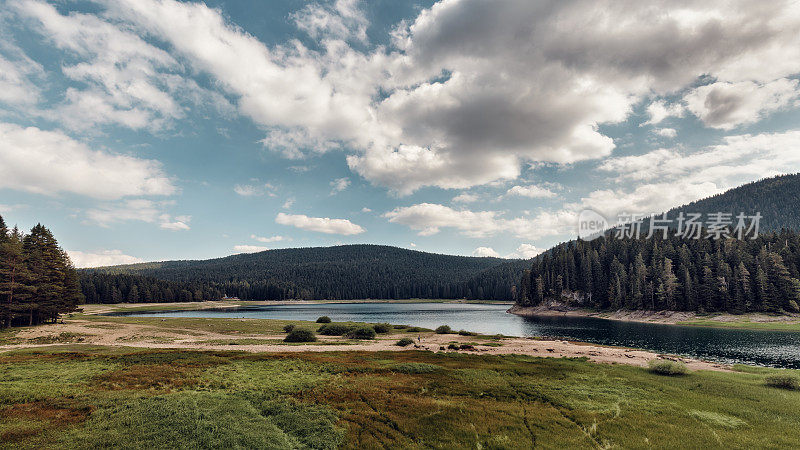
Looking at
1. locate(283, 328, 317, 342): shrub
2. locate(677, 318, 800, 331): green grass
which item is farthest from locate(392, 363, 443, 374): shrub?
locate(677, 318, 800, 331): green grass

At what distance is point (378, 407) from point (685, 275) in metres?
122

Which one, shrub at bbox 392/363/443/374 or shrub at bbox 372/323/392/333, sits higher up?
shrub at bbox 392/363/443/374

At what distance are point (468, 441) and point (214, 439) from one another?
11227mm

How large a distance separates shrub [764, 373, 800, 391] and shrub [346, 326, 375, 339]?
48.2 m

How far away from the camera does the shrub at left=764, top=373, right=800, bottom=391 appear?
24.0 metres

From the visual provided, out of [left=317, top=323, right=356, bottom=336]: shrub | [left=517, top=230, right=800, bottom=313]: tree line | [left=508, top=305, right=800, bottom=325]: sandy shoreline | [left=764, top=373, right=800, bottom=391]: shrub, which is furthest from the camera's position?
[left=517, top=230, right=800, bottom=313]: tree line

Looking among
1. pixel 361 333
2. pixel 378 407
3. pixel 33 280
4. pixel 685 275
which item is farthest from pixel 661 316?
pixel 33 280

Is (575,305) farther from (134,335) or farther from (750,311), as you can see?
(134,335)

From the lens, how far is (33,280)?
6047 cm

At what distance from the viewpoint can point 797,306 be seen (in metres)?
86.2

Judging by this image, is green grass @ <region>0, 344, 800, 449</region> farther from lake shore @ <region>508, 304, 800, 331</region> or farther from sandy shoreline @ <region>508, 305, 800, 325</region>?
sandy shoreline @ <region>508, 305, 800, 325</region>

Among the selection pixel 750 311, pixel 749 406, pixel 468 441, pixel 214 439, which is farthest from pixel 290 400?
pixel 750 311

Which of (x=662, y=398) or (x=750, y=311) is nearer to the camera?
(x=662, y=398)

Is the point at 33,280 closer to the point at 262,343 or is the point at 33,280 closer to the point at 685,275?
the point at 262,343
